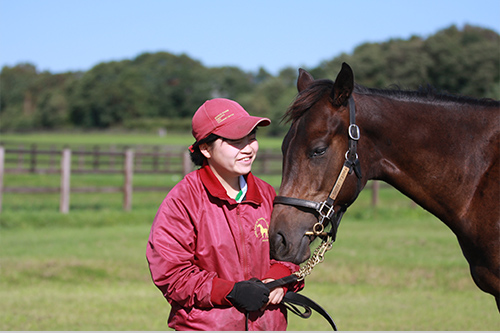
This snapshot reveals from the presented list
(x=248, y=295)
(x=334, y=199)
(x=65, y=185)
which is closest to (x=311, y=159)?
(x=334, y=199)

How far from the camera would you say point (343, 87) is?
247 cm

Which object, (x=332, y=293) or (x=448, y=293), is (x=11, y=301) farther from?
(x=448, y=293)

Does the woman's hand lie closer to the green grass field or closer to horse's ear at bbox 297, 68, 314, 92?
horse's ear at bbox 297, 68, 314, 92

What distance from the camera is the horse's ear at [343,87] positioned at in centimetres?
243

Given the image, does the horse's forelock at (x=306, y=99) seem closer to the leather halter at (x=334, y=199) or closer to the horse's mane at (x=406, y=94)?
the horse's mane at (x=406, y=94)

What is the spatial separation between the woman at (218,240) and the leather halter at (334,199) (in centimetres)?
17

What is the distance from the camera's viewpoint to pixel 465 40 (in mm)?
47500

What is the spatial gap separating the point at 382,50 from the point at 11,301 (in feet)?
156

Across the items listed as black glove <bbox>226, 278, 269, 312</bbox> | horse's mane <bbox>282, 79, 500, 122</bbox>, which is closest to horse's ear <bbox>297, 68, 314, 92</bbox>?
horse's mane <bbox>282, 79, 500, 122</bbox>

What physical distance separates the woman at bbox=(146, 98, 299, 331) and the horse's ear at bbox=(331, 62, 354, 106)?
1.33 ft

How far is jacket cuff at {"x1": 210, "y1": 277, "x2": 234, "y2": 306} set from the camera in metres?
2.10

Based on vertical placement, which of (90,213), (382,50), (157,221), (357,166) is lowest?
(90,213)

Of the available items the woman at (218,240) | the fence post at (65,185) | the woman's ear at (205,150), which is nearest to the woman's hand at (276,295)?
the woman at (218,240)

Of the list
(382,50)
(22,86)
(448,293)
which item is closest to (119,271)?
(448,293)
